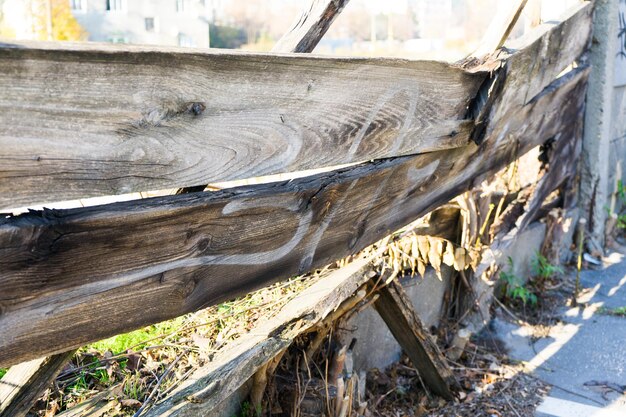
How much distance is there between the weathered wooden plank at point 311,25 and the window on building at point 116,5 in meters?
37.2

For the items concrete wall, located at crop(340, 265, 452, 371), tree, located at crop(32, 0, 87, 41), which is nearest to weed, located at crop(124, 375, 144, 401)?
concrete wall, located at crop(340, 265, 452, 371)

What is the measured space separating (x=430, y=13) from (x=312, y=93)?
5979 centimetres

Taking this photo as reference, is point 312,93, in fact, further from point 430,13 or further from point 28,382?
point 430,13

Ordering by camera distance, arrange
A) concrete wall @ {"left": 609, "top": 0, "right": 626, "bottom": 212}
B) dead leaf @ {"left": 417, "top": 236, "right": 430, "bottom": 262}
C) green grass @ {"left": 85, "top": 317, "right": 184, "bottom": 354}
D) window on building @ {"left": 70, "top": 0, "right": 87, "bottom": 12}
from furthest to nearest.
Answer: window on building @ {"left": 70, "top": 0, "right": 87, "bottom": 12}
concrete wall @ {"left": 609, "top": 0, "right": 626, "bottom": 212}
dead leaf @ {"left": 417, "top": 236, "right": 430, "bottom": 262}
green grass @ {"left": 85, "top": 317, "right": 184, "bottom": 354}

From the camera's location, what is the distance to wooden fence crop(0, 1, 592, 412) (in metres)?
1.53

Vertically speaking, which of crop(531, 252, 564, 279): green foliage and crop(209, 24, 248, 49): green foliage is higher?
crop(209, 24, 248, 49): green foliage

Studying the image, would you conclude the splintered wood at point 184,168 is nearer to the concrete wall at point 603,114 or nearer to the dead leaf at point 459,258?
the dead leaf at point 459,258

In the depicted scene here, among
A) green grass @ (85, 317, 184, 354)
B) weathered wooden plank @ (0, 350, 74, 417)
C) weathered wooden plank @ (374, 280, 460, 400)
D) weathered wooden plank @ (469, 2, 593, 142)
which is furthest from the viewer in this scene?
weathered wooden plank @ (374, 280, 460, 400)

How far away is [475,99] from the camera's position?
3.08m

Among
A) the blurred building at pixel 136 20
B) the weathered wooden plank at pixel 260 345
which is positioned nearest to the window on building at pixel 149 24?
the blurred building at pixel 136 20

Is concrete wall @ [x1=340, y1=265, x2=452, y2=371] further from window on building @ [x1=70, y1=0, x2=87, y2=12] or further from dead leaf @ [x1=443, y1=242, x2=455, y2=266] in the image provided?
window on building @ [x1=70, y1=0, x2=87, y2=12]

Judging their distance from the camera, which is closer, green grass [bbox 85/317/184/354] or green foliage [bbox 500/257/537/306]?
green grass [bbox 85/317/184/354]

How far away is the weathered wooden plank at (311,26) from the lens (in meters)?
2.40

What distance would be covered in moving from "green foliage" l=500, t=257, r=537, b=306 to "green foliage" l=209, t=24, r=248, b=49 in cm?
4389
